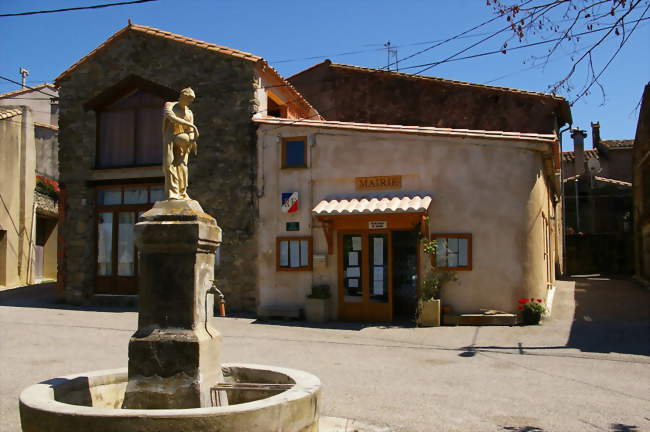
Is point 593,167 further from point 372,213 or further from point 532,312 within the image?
point 372,213

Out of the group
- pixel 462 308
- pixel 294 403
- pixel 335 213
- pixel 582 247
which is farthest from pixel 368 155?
pixel 582 247

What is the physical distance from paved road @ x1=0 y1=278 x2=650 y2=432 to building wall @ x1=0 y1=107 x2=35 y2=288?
5400 millimetres

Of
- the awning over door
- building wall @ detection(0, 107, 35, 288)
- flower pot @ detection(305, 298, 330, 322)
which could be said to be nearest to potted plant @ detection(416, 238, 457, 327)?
the awning over door

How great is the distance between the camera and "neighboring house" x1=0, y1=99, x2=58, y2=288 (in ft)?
69.4

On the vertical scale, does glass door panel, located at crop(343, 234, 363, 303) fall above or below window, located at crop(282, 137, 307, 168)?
below

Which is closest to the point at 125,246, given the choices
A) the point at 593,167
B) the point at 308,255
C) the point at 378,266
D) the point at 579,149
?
the point at 308,255

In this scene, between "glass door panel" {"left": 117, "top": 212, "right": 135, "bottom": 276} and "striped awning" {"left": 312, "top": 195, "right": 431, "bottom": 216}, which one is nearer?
"striped awning" {"left": 312, "top": 195, "right": 431, "bottom": 216}

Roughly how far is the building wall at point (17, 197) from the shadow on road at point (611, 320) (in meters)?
18.0

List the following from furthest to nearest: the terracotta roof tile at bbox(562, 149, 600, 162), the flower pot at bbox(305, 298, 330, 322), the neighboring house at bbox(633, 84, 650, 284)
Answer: the terracotta roof tile at bbox(562, 149, 600, 162), the neighboring house at bbox(633, 84, 650, 284), the flower pot at bbox(305, 298, 330, 322)

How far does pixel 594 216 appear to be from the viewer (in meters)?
28.8

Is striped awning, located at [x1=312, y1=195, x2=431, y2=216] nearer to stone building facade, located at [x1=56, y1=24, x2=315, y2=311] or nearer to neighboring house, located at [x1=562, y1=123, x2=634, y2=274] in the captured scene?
stone building facade, located at [x1=56, y1=24, x2=315, y2=311]

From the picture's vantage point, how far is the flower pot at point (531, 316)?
1336cm

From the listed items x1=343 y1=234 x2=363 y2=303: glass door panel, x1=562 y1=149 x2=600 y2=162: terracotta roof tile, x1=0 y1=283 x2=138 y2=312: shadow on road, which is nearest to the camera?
x1=343 y1=234 x2=363 y2=303: glass door panel

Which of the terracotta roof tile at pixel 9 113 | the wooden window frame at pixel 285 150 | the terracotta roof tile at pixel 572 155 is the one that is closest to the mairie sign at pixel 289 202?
the wooden window frame at pixel 285 150
